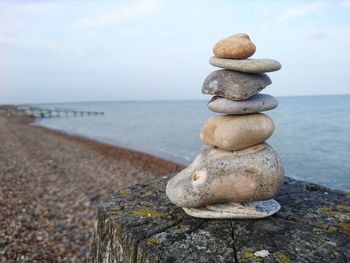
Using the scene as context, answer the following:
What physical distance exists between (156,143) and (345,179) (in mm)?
18339

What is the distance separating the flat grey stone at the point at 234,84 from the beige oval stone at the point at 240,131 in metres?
0.28

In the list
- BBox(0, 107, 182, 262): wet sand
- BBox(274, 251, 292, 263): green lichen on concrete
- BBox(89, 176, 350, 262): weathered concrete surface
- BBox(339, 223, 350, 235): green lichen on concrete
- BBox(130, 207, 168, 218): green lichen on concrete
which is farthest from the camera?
BBox(0, 107, 182, 262): wet sand

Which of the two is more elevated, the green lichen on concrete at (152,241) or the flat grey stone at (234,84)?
the flat grey stone at (234,84)

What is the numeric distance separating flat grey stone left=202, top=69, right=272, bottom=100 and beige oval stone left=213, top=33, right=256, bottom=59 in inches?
7.2

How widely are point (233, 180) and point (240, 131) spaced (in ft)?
1.70

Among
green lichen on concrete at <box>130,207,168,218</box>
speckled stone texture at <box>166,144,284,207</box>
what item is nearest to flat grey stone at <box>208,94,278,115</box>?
speckled stone texture at <box>166,144,284,207</box>

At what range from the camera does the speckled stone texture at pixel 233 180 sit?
3.47m

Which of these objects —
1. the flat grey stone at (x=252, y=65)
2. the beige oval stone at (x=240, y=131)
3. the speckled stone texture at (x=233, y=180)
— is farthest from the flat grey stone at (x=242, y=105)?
the speckled stone texture at (x=233, y=180)

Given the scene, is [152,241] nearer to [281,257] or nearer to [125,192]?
[281,257]

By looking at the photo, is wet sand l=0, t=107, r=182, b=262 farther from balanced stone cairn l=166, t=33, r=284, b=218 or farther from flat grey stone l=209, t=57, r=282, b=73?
flat grey stone l=209, t=57, r=282, b=73

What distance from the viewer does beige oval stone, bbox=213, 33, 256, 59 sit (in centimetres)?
345

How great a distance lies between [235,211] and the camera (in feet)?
11.7

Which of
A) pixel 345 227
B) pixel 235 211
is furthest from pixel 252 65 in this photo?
pixel 345 227

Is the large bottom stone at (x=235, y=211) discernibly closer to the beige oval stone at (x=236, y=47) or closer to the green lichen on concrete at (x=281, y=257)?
the green lichen on concrete at (x=281, y=257)
